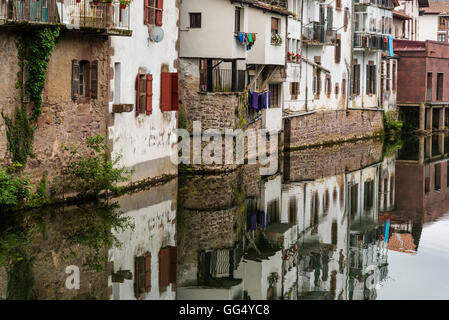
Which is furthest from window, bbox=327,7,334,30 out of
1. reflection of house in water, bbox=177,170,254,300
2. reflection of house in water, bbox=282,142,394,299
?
reflection of house in water, bbox=177,170,254,300

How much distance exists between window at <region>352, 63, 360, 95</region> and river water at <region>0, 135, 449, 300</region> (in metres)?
22.4

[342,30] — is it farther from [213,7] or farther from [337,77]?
[213,7]

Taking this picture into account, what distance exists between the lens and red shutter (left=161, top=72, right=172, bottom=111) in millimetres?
30188

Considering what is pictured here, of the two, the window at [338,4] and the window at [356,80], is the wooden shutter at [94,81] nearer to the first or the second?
the window at [338,4]

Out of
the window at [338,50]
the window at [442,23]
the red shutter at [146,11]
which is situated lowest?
the red shutter at [146,11]

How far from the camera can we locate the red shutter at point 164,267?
17267 millimetres

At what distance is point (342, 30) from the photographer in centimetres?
5384

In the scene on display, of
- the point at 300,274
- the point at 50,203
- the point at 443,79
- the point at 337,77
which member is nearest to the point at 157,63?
the point at 50,203

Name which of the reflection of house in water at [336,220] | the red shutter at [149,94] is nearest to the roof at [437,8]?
the reflection of house in water at [336,220]

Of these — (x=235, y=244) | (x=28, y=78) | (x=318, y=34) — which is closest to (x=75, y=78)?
(x=28, y=78)

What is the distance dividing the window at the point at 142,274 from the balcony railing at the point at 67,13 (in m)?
6.81

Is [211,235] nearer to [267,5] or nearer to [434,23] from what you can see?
[267,5]

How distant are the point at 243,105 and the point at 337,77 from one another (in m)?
19.5

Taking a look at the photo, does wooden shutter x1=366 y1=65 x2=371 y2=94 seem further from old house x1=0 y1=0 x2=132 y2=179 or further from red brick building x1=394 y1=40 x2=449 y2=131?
old house x1=0 y1=0 x2=132 y2=179
